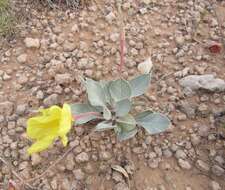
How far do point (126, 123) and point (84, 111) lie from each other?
187mm

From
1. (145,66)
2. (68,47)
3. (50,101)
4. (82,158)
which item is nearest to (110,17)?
(68,47)

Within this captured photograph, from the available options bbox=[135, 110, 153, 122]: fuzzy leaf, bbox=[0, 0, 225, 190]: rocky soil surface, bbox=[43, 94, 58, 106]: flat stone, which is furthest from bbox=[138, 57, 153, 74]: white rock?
bbox=[43, 94, 58, 106]: flat stone

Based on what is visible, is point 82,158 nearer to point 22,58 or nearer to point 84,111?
point 84,111

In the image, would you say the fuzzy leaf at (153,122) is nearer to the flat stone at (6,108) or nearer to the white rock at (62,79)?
the white rock at (62,79)

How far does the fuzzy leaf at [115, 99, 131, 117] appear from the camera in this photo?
167 centimetres

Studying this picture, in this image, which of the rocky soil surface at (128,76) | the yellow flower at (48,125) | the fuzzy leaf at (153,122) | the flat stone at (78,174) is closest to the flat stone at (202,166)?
the rocky soil surface at (128,76)

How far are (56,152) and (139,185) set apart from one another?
0.36 meters

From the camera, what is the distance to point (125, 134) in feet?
5.44

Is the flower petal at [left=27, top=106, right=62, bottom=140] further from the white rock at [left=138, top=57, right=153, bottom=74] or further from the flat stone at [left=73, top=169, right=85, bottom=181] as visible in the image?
the white rock at [left=138, top=57, right=153, bottom=74]

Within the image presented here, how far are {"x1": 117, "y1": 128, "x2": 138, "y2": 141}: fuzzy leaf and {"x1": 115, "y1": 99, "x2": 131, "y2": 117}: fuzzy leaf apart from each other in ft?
0.24

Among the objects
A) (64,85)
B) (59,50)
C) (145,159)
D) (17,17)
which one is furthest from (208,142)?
(17,17)

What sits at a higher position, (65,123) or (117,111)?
(65,123)

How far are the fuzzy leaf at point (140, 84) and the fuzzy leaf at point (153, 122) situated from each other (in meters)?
0.09

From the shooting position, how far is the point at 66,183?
1633 millimetres
